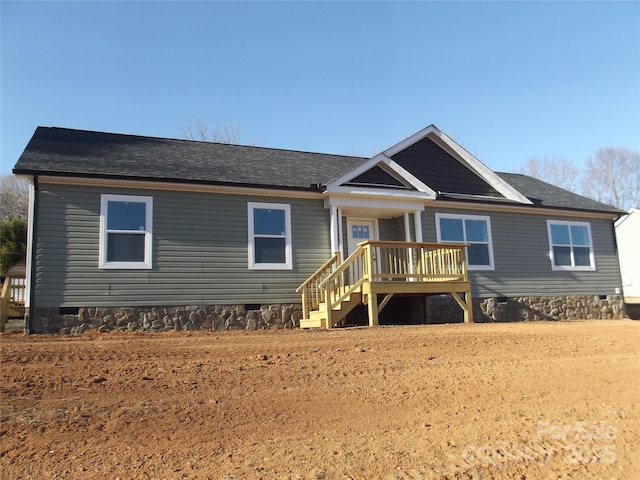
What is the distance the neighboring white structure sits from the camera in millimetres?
31234

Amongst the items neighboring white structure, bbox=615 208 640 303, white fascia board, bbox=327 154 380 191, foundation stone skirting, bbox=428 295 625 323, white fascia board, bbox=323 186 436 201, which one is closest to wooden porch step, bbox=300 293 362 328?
white fascia board, bbox=323 186 436 201

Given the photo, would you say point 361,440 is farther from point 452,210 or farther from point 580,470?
point 452,210

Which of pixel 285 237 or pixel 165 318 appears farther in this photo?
pixel 285 237

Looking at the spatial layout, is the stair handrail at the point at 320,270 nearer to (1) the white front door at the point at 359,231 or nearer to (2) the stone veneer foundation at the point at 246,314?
(2) the stone veneer foundation at the point at 246,314

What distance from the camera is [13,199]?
33.0 m

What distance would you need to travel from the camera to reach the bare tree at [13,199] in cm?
3225

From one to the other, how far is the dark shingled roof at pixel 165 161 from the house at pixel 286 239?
5cm

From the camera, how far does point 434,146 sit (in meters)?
14.9

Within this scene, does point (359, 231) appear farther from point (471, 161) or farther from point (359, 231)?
point (471, 161)

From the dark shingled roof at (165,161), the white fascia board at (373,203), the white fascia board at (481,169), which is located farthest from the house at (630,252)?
the dark shingled roof at (165,161)

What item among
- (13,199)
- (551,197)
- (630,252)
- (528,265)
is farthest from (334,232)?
(13,199)

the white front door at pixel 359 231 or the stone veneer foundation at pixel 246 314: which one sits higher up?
the white front door at pixel 359 231

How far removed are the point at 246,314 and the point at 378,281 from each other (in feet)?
9.68

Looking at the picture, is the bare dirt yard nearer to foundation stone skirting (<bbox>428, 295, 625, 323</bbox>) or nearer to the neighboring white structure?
foundation stone skirting (<bbox>428, 295, 625, 323</bbox>)
